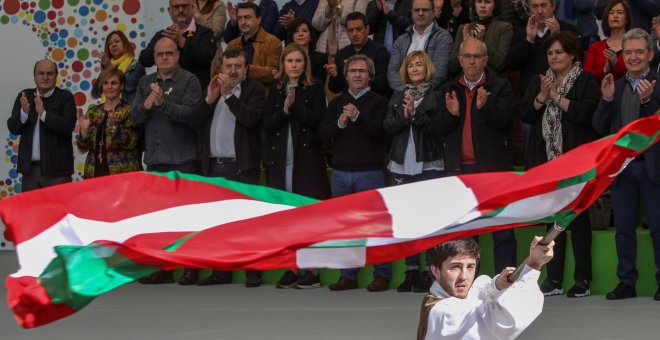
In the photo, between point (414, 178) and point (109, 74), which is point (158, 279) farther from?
point (414, 178)

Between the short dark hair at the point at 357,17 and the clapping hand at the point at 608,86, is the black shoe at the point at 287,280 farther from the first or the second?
the clapping hand at the point at 608,86

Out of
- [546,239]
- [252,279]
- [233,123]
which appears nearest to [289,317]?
[252,279]

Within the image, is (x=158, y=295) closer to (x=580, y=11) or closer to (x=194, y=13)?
(x=194, y=13)

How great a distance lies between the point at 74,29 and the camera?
47.4ft

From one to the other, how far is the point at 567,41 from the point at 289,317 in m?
3.03

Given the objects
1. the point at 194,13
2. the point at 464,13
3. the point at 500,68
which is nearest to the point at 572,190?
the point at 500,68

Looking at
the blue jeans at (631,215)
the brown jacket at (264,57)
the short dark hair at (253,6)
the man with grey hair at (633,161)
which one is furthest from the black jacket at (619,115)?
the short dark hair at (253,6)

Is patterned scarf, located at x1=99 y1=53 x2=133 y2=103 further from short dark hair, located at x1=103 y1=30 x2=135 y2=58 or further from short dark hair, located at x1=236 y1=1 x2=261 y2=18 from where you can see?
short dark hair, located at x1=236 y1=1 x2=261 y2=18

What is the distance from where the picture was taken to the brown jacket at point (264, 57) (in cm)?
1198

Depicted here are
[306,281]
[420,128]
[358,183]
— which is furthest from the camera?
[306,281]

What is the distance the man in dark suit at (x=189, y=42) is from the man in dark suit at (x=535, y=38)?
9.48 ft

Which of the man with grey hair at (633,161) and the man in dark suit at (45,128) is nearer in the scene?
the man with grey hair at (633,161)

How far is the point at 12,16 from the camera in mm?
14578

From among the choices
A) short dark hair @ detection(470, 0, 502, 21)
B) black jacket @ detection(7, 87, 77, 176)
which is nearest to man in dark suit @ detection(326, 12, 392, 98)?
short dark hair @ detection(470, 0, 502, 21)
